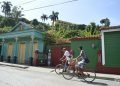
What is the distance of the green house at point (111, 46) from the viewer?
17.4 meters

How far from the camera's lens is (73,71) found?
46.3 ft

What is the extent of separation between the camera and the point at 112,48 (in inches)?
696

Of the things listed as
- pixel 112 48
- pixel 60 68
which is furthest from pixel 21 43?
pixel 112 48

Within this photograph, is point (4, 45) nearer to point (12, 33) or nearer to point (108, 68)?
point (12, 33)

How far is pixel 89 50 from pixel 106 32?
2.26 metres

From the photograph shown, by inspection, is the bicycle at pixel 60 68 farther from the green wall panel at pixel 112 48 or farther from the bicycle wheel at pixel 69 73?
the green wall panel at pixel 112 48

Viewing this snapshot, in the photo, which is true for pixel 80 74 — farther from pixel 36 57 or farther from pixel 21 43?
pixel 21 43

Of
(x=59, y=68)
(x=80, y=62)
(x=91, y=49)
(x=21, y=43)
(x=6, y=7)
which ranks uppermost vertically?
(x=6, y=7)

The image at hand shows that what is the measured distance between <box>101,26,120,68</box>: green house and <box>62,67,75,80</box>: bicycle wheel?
414 cm

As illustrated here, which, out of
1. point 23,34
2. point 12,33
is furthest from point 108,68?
point 12,33

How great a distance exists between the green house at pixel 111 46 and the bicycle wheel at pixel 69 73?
414 centimetres

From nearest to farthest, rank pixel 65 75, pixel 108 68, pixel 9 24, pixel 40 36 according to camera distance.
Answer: pixel 65 75
pixel 108 68
pixel 40 36
pixel 9 24

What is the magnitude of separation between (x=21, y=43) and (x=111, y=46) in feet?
47.2

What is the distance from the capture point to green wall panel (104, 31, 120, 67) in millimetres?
17375
